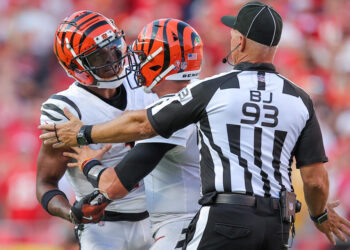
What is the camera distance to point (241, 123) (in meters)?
3.72

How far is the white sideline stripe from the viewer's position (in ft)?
12.3

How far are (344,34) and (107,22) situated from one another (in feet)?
16.0

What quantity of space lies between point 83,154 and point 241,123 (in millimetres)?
1060

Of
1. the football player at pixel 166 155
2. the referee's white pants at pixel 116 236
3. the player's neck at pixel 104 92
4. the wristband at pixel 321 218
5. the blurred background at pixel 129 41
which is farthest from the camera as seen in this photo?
the blurred background at pixel 129 41

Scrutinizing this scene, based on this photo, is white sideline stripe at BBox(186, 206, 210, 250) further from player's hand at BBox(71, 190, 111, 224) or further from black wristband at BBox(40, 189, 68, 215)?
black wristband at BBox(40, 189, 68, 215)

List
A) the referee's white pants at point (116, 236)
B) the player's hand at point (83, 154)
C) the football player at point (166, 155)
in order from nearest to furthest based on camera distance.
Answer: the football player at point (166, 155)
the player's hand at point (83, 154)
the referee's white pants at point (116, 236)

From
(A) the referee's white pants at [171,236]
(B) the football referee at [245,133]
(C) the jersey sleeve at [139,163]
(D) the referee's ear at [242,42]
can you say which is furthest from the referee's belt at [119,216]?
(D) the referee's ear at [242,42]

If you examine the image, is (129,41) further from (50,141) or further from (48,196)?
(50,141)

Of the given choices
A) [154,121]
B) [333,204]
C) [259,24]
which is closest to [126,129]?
[154,121]

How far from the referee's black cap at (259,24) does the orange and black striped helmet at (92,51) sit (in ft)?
2.86

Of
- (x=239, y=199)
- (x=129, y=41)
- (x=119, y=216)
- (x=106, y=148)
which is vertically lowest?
(x=119, y=216)

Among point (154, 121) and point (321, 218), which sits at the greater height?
point (154, 121)

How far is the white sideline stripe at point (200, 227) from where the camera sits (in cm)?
376

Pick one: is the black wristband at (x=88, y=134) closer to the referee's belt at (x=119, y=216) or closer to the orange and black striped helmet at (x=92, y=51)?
the orange and black striped helmet at (x=92, y=51)
